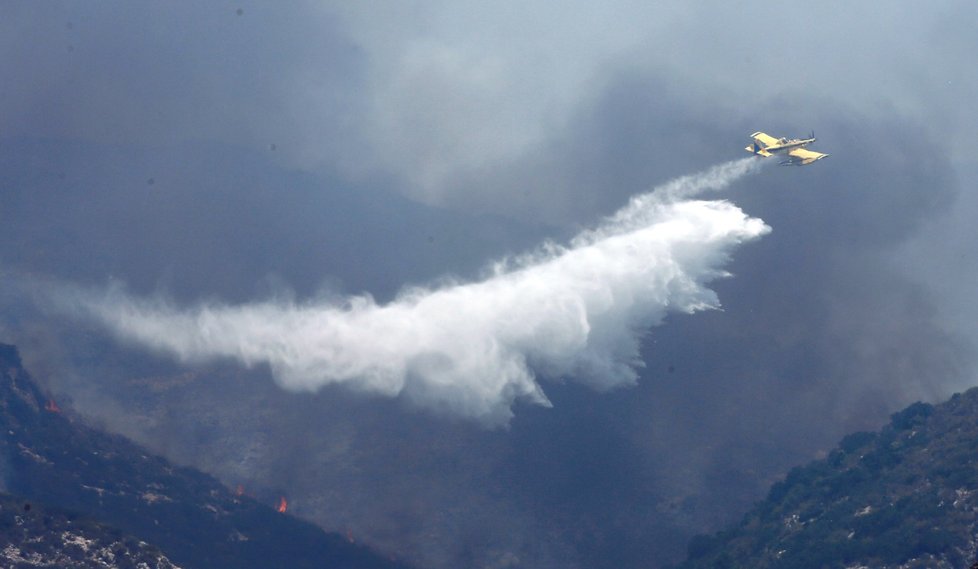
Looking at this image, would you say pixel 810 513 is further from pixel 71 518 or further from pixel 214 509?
pixel 71 518

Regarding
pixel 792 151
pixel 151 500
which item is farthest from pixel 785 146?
pixel 151 500

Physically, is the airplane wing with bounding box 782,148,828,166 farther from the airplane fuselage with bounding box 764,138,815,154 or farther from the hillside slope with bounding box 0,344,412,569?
the hillside slope with bounding box 0,344,412,569

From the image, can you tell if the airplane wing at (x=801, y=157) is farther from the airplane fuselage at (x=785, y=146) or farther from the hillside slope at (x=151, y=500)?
the hillside slope at (x=151, y=500)

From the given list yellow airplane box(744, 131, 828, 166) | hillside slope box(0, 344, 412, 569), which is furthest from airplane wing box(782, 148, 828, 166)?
hillside slope box(0, 344, 412, 569)

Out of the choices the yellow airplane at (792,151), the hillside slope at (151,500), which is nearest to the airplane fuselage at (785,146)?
the yellow airplane at (792,151)

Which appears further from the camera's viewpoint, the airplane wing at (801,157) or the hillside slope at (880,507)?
the airplane wing at (801,157)

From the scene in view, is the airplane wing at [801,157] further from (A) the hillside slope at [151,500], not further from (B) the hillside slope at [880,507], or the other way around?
(A) the hillside slope at [151,500]

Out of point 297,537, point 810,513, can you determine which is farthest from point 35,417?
point 810,513

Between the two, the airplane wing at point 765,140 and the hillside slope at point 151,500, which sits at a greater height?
the airplane wing at point 765,140
